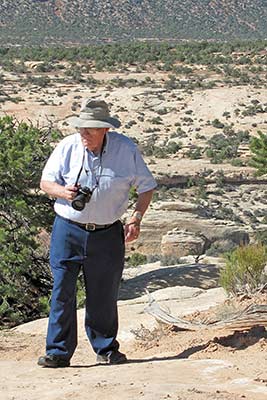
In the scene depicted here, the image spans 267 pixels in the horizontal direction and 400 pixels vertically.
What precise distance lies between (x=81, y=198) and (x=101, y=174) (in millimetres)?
217

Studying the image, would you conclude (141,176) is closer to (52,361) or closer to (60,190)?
(60,190)

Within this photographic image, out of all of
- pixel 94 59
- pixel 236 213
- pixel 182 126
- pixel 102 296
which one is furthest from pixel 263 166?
pixel 94 59

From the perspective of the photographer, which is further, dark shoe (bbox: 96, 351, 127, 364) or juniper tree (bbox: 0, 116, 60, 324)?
juniper tree (bbox: 0, 116, 60, 324)

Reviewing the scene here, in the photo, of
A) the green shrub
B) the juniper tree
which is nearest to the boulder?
the green shrub

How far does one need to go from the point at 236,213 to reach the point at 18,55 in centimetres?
3497

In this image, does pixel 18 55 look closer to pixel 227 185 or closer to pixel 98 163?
pixel 227 185

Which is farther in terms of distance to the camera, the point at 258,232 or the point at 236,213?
the point at 236,213

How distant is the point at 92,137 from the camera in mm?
5121

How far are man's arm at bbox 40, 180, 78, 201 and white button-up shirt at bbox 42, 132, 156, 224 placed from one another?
0.04 m

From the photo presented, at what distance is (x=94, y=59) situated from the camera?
2128 inches

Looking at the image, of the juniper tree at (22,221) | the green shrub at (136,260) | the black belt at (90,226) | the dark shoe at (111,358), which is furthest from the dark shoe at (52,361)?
the green shrub at (136,260)

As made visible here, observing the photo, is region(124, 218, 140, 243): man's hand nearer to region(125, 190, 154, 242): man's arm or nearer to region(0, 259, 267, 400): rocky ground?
region(125, 190, 154, 242): man's arm

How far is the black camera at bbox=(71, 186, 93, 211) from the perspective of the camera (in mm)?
5000

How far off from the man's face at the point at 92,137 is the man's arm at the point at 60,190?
0.27 m
